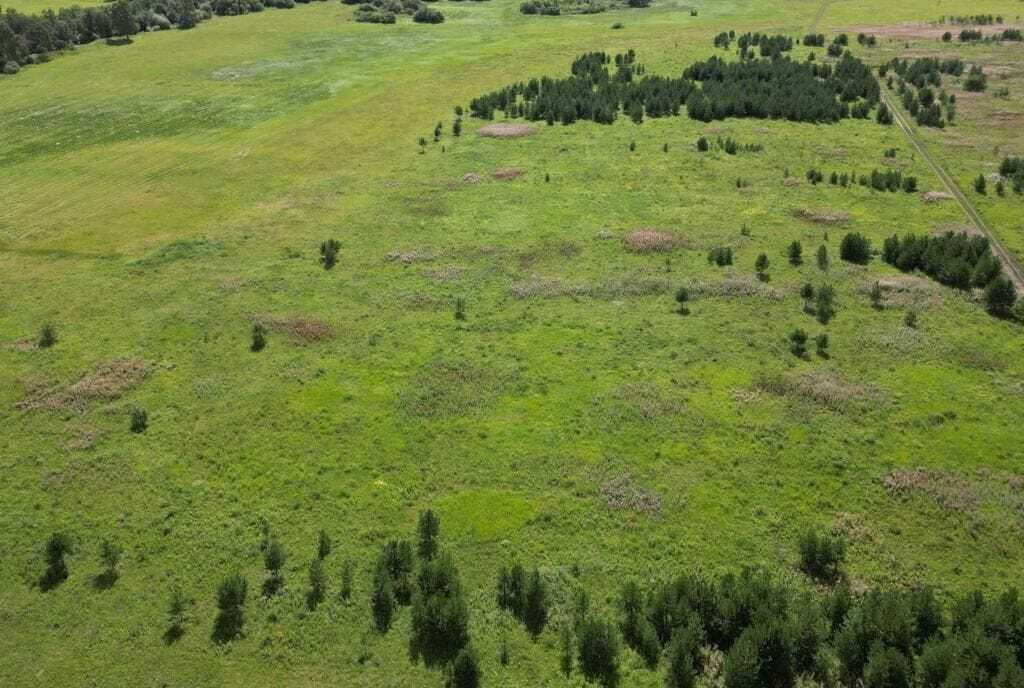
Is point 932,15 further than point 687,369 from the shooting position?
Yes

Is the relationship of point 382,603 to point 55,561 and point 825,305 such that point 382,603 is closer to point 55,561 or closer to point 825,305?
point 55,561

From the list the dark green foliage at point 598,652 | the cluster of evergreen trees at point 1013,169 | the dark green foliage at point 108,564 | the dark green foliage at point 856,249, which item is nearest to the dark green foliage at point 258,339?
the dark green foliage at point 108,564

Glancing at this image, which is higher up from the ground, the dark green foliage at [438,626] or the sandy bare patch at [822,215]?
the sandy bare patch at [822,215]

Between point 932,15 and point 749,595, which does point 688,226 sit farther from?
point 932,15

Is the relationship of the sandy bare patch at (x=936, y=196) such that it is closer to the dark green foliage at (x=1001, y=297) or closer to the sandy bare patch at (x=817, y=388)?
the dark green foliage at (x=1001, y=297)

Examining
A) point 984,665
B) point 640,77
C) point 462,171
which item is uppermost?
point 640,77

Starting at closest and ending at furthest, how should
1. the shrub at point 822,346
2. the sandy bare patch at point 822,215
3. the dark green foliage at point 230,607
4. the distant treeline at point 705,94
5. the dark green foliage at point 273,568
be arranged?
the dark green foliage at point 230,607
the dark green foliage at point 273,568
the shrub at point 822,346
the sandy bare patch at point 822,215
the distant treeline at point 705,94

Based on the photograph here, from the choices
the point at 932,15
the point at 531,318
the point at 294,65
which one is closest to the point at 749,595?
the point at 531,318
